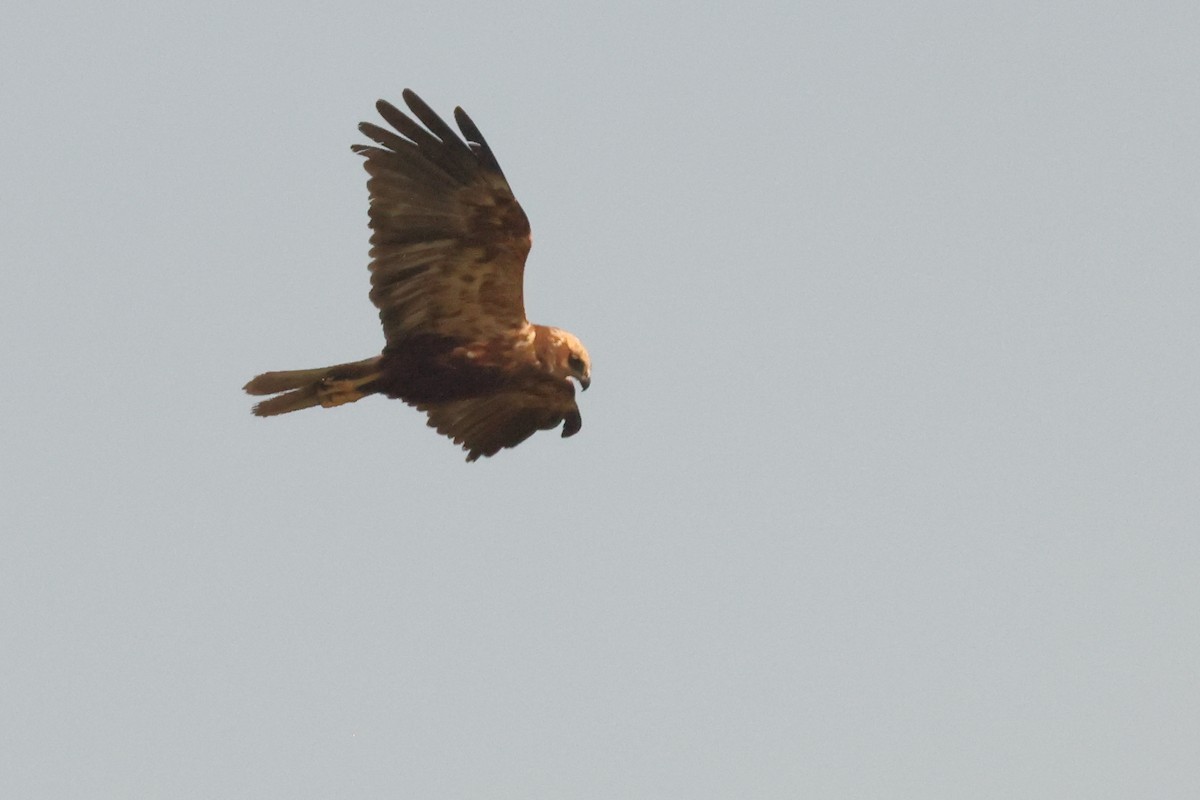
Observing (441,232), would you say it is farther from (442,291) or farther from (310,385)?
(310,385)

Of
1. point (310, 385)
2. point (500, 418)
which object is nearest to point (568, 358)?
point (500, 418)

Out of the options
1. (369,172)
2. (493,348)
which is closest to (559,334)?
(493,348)

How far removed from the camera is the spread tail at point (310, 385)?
17.0 metres

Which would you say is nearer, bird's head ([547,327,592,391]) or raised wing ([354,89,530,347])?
raised wing ([354,89,530,347])

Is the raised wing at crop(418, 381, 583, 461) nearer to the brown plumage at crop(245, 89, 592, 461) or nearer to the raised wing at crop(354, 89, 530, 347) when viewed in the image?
the brown plumage at crop(245, 89, 592, 461)

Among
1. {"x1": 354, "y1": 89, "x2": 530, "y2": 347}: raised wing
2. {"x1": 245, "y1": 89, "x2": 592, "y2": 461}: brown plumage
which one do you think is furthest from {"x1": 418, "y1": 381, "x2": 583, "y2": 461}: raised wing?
{"x1": 354, "y1": 89, "x2": 530, "y2": 347}: raised wing

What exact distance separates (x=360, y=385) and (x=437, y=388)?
0.56 m

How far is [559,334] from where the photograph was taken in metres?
17.5

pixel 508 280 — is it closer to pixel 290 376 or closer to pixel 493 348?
pixel 493 348

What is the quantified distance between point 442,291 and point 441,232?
45 centimetres

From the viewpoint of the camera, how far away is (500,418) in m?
18.2

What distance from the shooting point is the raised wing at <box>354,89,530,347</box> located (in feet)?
54.1

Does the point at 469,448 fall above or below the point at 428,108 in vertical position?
below

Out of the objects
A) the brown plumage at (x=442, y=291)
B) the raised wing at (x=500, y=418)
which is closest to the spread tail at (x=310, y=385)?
the brown plumage at (x=442, y=291)
